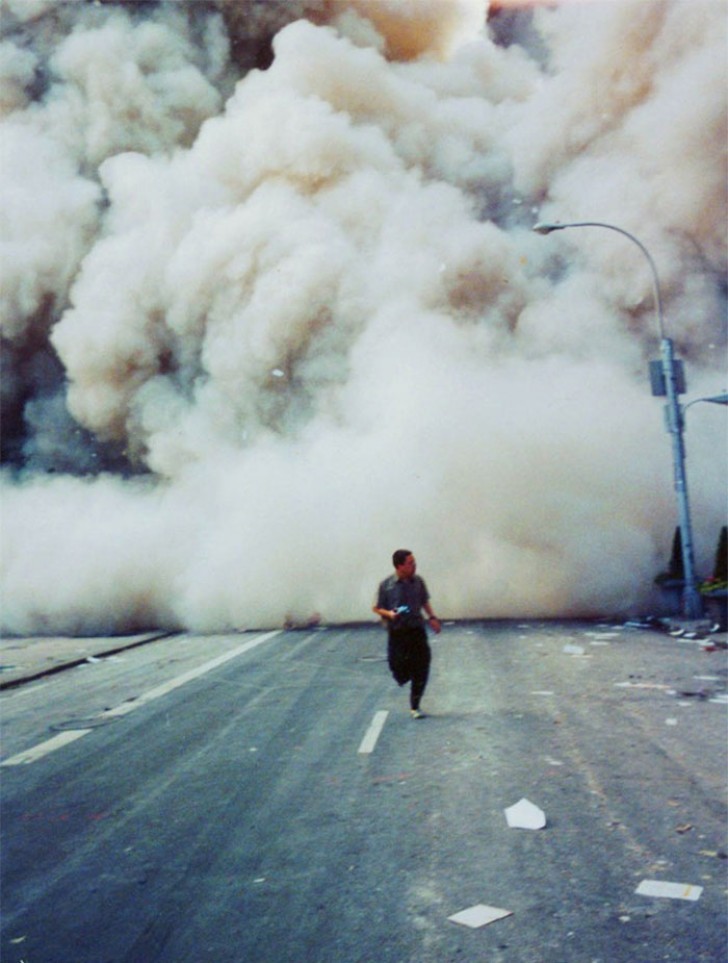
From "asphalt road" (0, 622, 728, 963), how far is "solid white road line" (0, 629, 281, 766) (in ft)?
0.14

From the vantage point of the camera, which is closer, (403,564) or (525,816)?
(525,816)

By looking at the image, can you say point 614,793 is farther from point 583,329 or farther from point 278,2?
point 278,2

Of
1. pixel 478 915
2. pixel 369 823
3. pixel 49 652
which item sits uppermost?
pixel 49 652

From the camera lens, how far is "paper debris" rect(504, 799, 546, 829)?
4.51m

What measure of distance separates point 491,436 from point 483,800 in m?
12.9

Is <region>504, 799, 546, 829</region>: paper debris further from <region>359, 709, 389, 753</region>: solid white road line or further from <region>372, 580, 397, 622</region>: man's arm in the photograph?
<region>372, 580, 397, 622</region>: man's arm

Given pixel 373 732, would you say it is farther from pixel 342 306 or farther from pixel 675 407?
pixel 342 306

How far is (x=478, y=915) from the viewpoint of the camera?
3.52 meters

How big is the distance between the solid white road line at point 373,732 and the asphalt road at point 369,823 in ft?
0.11

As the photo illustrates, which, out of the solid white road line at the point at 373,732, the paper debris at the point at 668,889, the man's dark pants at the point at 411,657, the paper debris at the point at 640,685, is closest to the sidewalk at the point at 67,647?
the paper debris at the point at 640,685

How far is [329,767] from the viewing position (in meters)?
5.85

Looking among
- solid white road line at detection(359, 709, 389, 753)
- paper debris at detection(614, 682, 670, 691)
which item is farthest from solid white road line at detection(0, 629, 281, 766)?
paper debris at detection(614, 682, 670, 691)

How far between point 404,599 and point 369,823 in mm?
2841

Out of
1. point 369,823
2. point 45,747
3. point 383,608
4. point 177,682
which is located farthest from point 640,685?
point 45,747
